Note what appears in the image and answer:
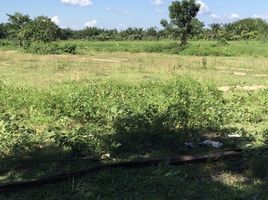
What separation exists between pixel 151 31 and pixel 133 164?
197 feet

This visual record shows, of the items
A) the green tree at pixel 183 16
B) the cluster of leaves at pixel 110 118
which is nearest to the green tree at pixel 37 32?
the green tree at pixel 183 16

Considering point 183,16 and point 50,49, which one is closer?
point 50,49

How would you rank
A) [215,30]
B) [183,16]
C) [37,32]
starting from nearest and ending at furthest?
[183,16] → [37,32] → [215,30]

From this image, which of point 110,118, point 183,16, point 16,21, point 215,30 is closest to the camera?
point 110,118

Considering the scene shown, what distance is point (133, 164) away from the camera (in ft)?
18.2

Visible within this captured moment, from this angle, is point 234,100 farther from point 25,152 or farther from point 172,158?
point 25,152

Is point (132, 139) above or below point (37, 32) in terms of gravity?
above

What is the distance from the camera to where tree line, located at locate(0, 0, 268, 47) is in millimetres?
37625

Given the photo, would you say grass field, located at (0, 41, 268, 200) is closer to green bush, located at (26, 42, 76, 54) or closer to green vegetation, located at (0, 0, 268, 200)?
green vegetation, located at (0, 0, 268, 200)

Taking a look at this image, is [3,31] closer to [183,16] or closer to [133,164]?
[183,16]

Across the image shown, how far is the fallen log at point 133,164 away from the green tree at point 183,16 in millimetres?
31796

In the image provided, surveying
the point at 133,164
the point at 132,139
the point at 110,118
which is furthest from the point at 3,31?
the point at 133,164

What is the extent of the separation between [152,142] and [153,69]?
1308 centimetres

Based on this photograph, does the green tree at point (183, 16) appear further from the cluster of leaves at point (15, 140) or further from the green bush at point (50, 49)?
the cluster of leaves at point (15, 140)
